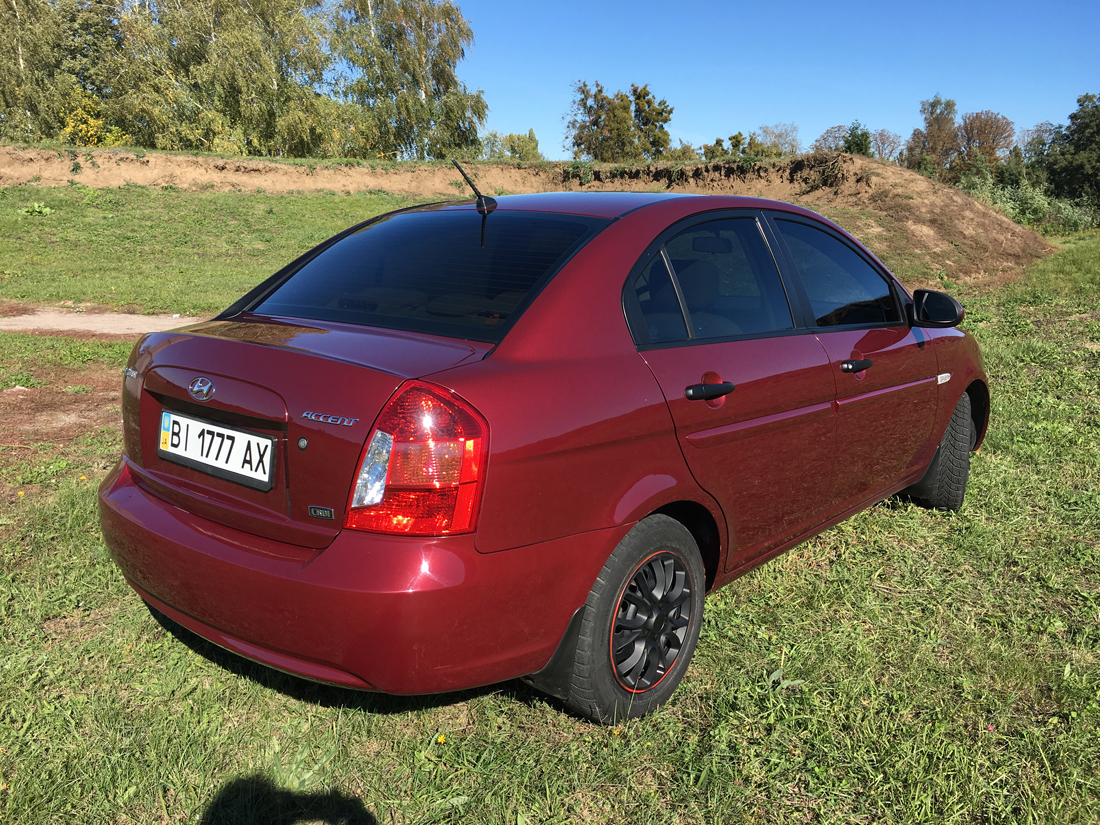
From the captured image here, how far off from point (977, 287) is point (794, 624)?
1794cm

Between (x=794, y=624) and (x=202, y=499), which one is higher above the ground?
(x=202, y=499)

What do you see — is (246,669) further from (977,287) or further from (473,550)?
(977,287)

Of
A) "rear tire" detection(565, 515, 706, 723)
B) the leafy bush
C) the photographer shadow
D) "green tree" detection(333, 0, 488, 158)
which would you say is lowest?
the photographer shadow

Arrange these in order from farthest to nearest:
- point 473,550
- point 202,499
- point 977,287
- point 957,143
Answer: point 957,143
point 977,287
point 202,499
point 473,550

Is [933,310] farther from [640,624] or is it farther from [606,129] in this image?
[606,129]

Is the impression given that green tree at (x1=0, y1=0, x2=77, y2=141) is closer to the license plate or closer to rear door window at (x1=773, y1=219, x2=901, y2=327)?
the license plate

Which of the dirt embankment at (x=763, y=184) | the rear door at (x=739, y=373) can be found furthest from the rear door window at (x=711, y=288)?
the dirt embankment at (x=763, y=184)

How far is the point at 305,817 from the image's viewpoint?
6.74ft

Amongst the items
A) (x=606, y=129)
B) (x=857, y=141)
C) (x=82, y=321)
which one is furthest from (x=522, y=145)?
(x=82, y=321)

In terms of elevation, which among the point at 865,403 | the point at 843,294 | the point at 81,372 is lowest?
the point at 81,372

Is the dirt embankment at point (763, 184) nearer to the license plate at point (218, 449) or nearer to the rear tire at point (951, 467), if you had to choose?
the rear tire at point (951, 467)

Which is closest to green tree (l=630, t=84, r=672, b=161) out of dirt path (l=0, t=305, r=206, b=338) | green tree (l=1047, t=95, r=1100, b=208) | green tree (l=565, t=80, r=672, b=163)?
green tree (l=565, t=80, r=672, b=163)

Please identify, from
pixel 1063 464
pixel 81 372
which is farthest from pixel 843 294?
pixel 81 372

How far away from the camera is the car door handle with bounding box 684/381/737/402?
2.45m
